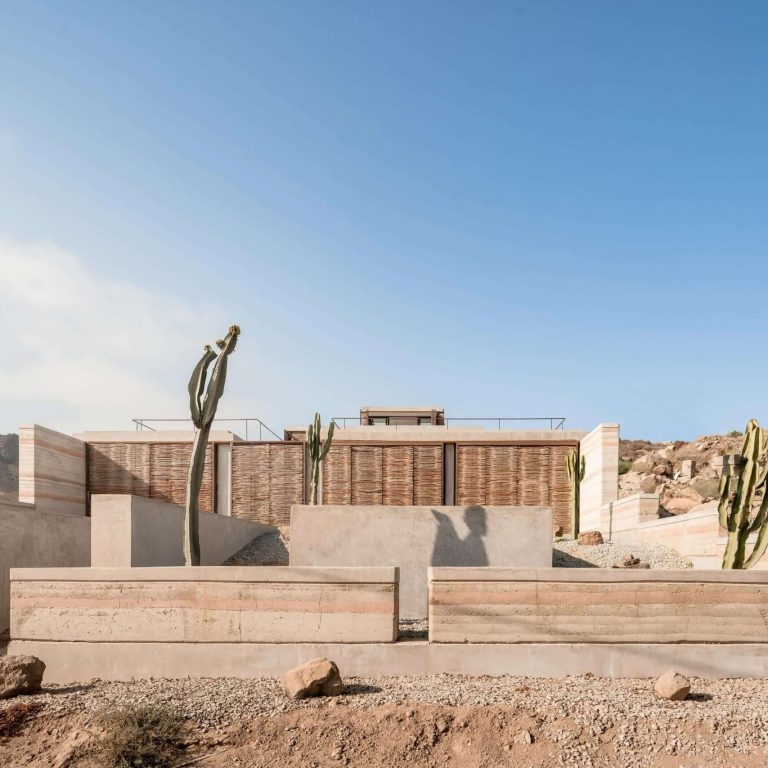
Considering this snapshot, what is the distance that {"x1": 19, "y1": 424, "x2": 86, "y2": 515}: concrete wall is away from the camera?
13.8m

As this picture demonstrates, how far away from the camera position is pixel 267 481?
1594cm

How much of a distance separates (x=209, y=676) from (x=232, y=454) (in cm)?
1076

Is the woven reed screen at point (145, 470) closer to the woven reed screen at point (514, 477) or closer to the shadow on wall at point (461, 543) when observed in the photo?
the woven reed screen at point (514, 477)

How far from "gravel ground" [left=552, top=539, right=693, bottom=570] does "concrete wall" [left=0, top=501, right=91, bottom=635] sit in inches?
338

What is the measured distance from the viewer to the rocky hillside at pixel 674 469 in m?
20.2

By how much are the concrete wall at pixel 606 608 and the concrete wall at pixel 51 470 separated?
11.1 m

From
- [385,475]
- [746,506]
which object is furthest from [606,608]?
[385,475]

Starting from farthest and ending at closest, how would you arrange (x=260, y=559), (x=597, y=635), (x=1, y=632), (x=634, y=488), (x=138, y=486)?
(x=634, y=488), (x=138, y=486), (x=260, y=559), (x=1, y=632), (x=597, y=635)

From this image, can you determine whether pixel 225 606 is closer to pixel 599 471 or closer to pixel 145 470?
pixel 599 471

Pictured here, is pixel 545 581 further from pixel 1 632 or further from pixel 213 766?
pixel 1 632

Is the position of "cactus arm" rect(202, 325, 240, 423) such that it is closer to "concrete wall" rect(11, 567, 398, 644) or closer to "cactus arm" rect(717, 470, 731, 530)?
"concrete wall" rect(11, 567, 398, 644)

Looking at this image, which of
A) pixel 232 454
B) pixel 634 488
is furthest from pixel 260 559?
pixel 634 488

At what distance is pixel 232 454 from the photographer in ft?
53.0

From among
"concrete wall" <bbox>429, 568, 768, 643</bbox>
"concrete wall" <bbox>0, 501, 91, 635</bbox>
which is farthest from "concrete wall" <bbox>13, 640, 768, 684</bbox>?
"concrete wall" <bbox>0, 501, 91, 635</bbox>
